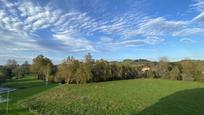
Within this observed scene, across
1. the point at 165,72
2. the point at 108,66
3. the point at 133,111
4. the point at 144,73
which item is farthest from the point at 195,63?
the point at 133,111

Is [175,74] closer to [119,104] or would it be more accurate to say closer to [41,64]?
[41,64]

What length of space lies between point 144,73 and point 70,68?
53.2 metres

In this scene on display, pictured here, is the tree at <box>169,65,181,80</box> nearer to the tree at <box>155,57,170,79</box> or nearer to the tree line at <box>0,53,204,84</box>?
the tree line at <box>0,53,204,84</box>

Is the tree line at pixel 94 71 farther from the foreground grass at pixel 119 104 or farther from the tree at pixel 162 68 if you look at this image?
the foreground grass at pixel 119 104

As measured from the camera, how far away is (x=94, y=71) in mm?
96000

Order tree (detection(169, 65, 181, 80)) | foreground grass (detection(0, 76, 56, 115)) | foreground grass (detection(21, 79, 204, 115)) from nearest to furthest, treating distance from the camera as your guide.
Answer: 1. foreground grass (detection(21, 79, 204, 115))
2. foreground grass (detection(0, 76, 56, 115))
3. tree (detection(169, 65, 181, 80))

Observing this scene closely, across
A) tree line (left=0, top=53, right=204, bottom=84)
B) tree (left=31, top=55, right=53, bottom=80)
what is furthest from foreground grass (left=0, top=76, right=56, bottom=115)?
tree (left=31, top=55, right=53, bottom=80)

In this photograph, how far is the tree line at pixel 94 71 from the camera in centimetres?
8581

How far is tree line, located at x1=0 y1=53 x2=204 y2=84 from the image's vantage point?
85812 mm

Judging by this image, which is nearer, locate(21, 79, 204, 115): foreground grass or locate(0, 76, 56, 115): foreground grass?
locate(21, 79, 204, 115): foreground grass

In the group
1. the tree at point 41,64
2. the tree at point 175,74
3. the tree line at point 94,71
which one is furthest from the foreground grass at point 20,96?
the tree at point 175,74

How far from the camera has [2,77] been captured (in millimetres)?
94750

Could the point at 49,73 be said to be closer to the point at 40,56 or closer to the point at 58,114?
the point at 40,56

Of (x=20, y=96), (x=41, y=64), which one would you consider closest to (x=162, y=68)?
(x=41, y=64)
